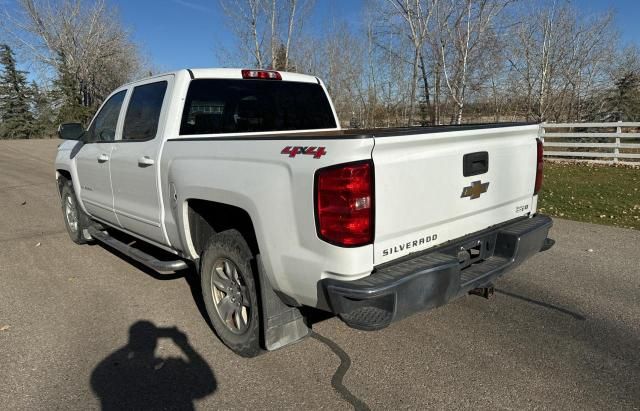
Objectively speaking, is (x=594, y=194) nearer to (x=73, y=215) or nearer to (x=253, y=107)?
(x=253, y=107)

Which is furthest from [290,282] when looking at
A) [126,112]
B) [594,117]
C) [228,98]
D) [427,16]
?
[594,117]

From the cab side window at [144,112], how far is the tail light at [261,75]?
0.73 metres

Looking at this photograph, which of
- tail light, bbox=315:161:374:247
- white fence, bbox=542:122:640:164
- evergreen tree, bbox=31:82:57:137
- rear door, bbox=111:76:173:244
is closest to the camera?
tail light, bbox=315:161:374:247

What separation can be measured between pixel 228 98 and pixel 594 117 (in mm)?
23931

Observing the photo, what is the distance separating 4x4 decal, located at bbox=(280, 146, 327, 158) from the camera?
237cm

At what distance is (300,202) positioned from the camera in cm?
243

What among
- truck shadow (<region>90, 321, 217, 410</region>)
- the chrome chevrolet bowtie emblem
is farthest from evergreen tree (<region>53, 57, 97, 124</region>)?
the chrome chevrolet bowtie emblem

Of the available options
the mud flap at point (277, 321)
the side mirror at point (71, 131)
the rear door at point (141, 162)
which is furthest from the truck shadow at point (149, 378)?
the side mirror at point (71, 131)

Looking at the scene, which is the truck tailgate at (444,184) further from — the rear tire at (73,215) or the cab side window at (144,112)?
the rear tire at (73,215)

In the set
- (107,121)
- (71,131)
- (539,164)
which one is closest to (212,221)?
(107,121)

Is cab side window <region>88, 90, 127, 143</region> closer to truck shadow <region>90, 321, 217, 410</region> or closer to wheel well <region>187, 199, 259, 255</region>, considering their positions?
wheel well <region>187, 199, 259, 255</region>

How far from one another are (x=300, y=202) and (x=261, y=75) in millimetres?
2286

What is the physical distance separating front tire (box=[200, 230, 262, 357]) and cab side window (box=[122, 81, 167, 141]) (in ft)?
4.20

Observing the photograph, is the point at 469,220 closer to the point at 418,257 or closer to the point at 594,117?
the point at 418,257
